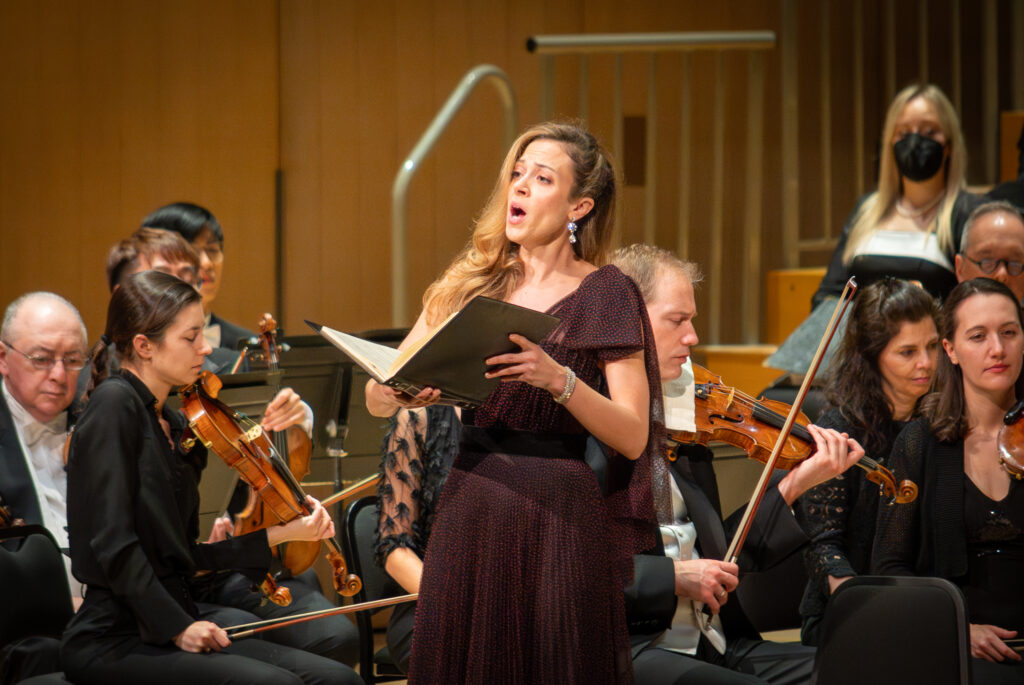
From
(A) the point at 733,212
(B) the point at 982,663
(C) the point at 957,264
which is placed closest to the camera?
(B) the point at 982,663

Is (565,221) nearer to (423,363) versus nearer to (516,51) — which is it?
(423,363)

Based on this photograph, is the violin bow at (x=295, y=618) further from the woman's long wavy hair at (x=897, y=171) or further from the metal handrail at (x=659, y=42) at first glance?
the metal handrail at (x=659, y=42)

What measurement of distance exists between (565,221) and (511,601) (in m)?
0.59

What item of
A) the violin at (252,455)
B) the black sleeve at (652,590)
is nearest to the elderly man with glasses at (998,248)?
the black sleeve at (652,590)

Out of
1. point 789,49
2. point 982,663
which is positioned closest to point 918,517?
point 982,663

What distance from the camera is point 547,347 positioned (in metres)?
1.85

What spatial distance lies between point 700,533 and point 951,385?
24.2 inches

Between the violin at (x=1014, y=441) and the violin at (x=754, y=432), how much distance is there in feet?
0.61

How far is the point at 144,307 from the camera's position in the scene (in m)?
2.54

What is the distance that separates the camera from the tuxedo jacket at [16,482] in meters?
2.72

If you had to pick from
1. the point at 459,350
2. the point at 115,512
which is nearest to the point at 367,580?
the point at 115,512

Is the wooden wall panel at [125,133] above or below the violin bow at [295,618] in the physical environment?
above

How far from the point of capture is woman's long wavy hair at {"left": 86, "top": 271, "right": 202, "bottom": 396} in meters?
2.52

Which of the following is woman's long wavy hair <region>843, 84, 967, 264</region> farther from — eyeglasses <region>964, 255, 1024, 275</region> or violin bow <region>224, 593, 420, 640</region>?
violin bow <region>224, 593, 420, 640</region>
